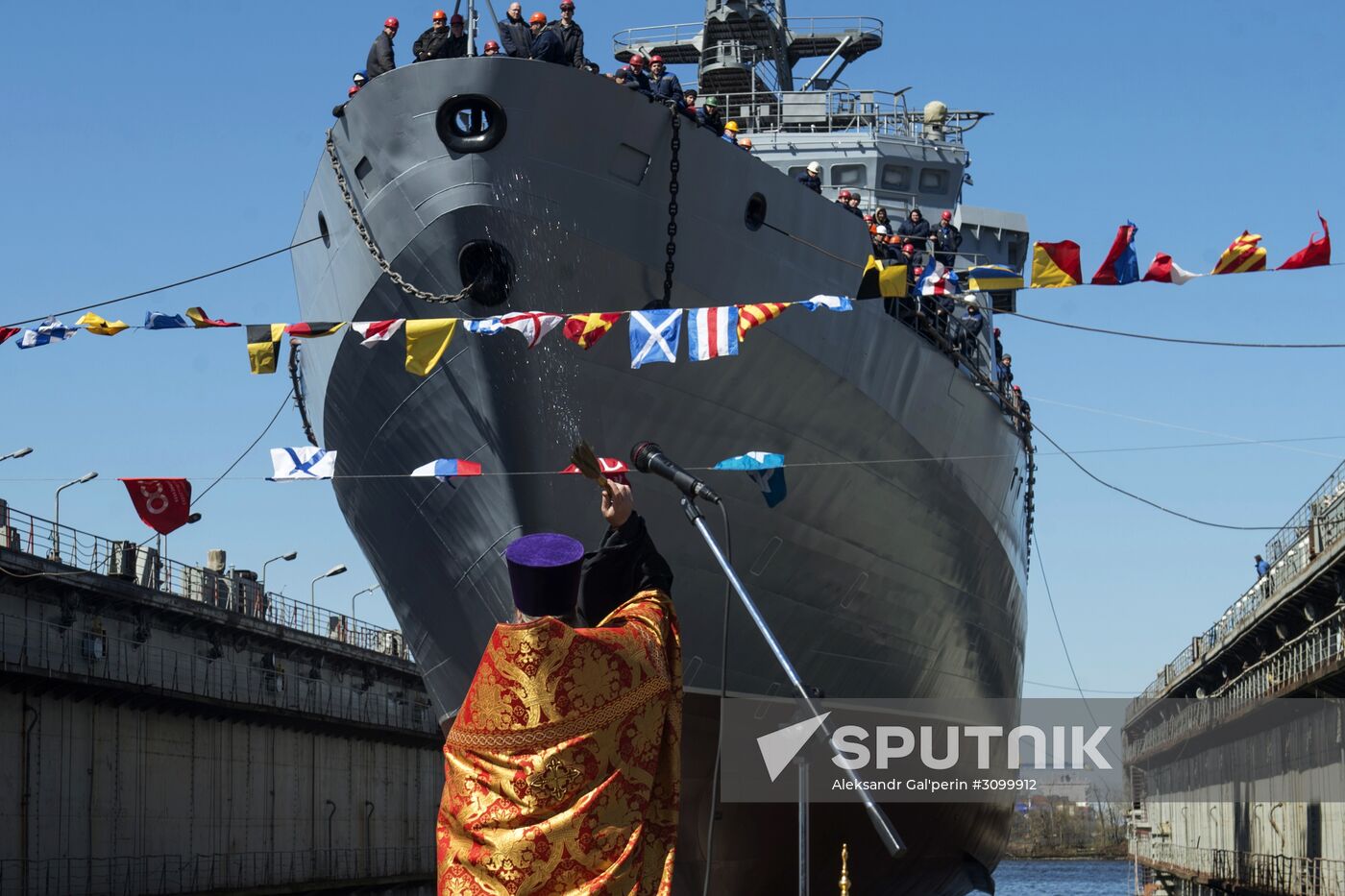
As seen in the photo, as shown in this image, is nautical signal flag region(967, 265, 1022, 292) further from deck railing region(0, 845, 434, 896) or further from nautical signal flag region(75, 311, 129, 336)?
deck railing region(0, 845, 434, 896)

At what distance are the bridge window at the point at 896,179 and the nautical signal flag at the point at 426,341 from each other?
41.7ft

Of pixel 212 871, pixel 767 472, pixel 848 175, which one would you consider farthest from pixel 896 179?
pixel 212 871

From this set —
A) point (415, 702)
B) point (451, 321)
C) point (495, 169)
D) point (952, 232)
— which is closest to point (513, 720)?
point (451, 321)

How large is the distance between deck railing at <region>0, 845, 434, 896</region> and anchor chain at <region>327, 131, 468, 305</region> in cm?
1449

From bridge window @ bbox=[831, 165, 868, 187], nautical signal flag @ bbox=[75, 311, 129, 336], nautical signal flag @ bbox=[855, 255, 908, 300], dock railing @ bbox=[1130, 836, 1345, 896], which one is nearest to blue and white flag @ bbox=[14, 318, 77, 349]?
nautical signal flag @ bbox=[75, 311, 129, 336]

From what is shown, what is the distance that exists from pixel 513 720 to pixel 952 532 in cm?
1216

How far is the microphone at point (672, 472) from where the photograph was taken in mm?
8906

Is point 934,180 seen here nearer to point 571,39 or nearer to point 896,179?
point 896,179

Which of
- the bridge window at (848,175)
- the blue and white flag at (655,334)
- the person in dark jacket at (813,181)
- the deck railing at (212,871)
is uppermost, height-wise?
the bridge window at (848,175)

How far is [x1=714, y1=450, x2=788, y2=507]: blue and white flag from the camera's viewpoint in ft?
45.4

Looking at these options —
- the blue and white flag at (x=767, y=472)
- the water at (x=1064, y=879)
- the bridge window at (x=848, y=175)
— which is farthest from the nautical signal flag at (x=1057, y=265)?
the water at (x=1064, y=879)

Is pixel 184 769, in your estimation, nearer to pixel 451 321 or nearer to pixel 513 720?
pixel 451 321

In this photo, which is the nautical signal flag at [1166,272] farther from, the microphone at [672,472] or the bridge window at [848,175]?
the bridge window at [848,175]

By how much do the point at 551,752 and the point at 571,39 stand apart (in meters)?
8.72
